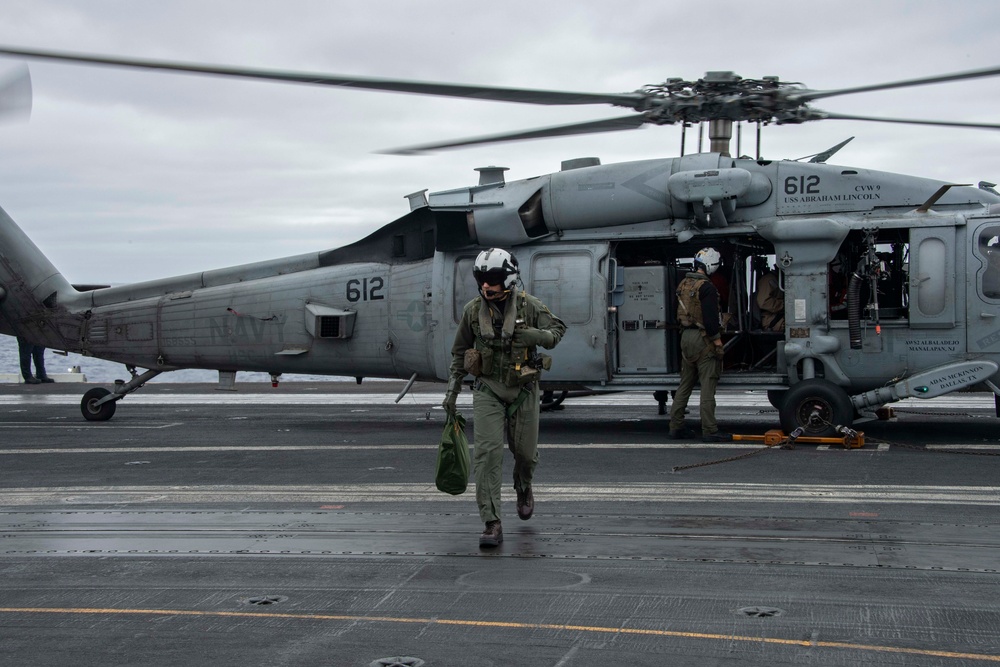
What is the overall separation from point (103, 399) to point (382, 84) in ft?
29.0

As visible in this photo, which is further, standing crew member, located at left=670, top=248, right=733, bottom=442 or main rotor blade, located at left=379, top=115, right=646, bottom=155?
standing crew member, located at left=670, top=248, right=733, bottom=442

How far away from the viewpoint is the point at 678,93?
1057cm

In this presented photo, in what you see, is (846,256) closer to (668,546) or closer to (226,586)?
(668,546)

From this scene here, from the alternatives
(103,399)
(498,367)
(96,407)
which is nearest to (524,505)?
(498,367)

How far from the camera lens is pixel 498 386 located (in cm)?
702

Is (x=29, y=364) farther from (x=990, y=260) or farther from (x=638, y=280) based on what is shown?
(x=990, y=260)

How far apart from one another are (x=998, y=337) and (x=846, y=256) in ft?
6.15

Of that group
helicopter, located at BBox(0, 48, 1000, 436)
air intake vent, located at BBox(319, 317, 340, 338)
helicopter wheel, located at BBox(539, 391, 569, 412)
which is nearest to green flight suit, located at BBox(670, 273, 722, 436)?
helicopter, located at BBox(0, 48, 1000, 436)

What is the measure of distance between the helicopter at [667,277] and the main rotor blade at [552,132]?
1.1 inches

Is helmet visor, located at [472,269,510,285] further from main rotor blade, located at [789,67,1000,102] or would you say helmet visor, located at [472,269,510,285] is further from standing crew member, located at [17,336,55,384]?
standing crew member, located at [17,336,55,384]

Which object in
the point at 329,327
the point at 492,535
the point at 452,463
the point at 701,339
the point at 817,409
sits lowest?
the point at 492,535

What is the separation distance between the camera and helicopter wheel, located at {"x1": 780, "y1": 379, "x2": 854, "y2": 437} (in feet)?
37.4

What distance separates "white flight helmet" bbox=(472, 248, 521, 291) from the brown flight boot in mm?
1565

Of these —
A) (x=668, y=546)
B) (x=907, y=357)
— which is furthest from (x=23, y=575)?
(x=907, y=357)
